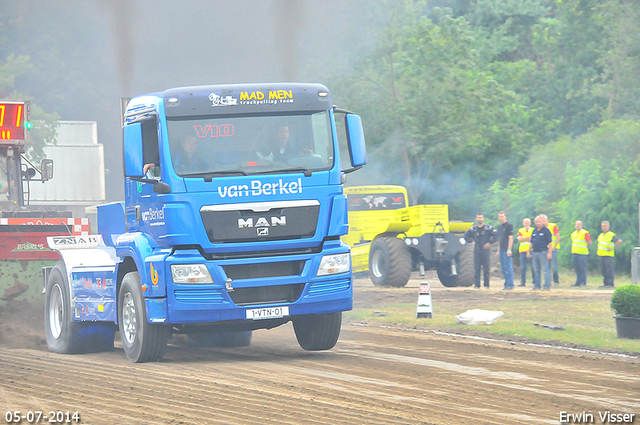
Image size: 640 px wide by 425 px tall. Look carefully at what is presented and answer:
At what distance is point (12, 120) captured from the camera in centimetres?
1538

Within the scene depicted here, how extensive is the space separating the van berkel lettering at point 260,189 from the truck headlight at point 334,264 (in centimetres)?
84

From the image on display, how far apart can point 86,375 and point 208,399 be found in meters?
2.26

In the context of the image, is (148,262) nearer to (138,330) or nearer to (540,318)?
(138,330)

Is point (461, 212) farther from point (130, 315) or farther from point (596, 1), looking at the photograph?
point (130, 315)

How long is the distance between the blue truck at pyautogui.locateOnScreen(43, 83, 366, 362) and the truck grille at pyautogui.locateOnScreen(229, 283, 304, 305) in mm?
11

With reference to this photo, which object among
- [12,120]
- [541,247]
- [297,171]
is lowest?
[541,247]

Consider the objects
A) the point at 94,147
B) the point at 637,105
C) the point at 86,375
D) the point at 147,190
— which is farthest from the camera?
the point at 94,147

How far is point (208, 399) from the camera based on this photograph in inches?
324

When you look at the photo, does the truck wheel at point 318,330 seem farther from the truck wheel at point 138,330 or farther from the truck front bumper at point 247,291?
the truck wheel at point 138,330

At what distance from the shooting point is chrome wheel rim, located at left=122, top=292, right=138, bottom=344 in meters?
11.1

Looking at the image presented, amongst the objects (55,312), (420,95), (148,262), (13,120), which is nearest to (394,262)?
(13,120)

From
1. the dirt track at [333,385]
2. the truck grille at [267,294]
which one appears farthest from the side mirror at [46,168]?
the truck grille at [267,294]

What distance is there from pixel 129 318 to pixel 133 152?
2.01 meters

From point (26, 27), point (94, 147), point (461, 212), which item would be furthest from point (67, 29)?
point (461, 212)
